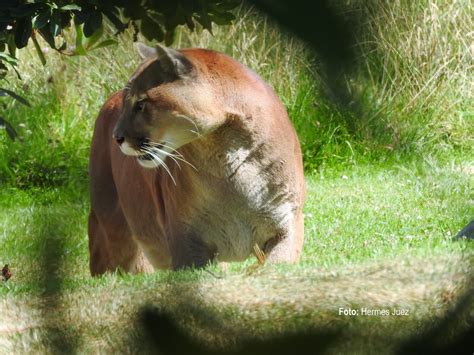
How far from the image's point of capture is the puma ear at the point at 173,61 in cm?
531

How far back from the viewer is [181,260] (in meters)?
5.55

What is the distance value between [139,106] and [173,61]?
314 millimetres

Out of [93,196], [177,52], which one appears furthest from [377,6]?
[93,196]

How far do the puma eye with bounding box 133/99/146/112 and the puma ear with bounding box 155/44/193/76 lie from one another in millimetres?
222

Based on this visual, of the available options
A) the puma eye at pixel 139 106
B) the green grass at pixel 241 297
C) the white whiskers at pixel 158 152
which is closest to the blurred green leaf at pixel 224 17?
the green grass at pixel 241 297

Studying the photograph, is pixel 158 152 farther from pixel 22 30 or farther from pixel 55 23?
pixel 22 30

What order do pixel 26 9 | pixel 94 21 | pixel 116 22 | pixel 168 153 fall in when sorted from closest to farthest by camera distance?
1. pixel 116 22
2. pixel 94 21
3. pixel 26 9
4. pixel 168 153

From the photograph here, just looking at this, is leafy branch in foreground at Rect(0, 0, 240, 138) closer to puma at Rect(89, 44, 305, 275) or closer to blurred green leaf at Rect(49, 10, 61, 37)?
blurred green leaf at Rect(49, 10, 61, 37)

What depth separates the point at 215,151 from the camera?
543cm

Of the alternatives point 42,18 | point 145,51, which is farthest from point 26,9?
point 145,51

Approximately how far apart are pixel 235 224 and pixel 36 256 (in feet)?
14.0

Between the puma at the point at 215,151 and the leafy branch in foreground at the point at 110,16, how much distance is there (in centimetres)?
80

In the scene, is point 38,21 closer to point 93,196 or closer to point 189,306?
point 189,306

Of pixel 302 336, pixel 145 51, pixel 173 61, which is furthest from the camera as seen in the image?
pixel 145 51
